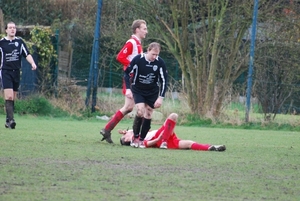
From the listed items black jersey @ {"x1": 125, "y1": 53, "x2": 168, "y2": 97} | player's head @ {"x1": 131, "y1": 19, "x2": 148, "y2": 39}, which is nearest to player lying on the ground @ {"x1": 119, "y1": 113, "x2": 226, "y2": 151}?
black jersey @ {"x1": 125, "y1": 53, "x2": 168, "y2": 97}

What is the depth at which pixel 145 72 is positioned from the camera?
10703mm

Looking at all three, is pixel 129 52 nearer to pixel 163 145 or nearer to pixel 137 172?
pixel 163 145

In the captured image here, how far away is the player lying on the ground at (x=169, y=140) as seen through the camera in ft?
34.1

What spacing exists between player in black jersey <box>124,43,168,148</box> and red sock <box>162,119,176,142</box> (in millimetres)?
317

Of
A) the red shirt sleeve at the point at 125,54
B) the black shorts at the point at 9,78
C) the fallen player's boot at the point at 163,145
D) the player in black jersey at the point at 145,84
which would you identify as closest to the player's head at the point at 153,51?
the player in black jersey at the point at 145,84

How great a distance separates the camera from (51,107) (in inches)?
782

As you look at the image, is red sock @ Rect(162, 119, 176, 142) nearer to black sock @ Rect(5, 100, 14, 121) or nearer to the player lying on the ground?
the player lying on the ground

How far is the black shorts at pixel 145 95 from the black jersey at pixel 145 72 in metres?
0.05

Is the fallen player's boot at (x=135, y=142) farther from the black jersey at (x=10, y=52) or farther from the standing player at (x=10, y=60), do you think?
the black jersey at (x=10, y=52)

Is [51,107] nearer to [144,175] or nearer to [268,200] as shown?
[144,175]

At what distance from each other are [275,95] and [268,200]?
14.0 metres

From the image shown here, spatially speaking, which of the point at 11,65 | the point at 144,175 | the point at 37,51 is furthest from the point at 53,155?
the point at 37,51

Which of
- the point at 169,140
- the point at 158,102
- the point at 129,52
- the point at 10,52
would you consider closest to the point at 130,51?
the point at 129,52

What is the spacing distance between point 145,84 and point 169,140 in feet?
2.88
